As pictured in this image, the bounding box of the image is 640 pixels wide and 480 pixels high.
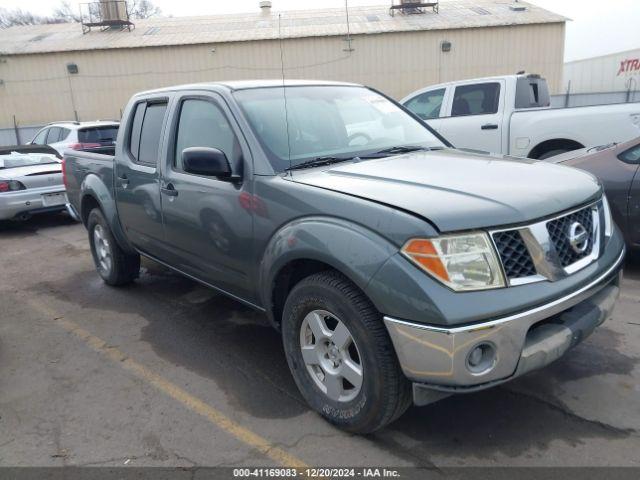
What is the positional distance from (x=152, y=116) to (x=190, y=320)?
174 cm

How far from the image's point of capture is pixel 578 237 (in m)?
2.68

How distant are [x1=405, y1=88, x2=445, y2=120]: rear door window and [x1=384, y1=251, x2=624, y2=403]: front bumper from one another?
21.5ft

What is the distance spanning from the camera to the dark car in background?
4.81m

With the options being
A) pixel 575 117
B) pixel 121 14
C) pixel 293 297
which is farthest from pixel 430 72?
pixel 293 297

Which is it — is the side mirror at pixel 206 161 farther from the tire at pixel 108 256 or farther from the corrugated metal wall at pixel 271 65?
the corrugated metal wall at pixel 271 65

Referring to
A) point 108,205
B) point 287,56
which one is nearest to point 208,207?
point 108,205

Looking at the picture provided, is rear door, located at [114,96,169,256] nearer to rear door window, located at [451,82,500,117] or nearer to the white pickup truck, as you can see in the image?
the white pickup truck

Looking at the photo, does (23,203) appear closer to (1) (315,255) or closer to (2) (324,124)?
(2) (324,124)

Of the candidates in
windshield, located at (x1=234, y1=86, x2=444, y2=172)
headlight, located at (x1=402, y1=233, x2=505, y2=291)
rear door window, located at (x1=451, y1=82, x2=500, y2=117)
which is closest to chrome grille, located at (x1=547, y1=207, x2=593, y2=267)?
headlight, located at (x1=402, y1=233, x2=505, y2=291)

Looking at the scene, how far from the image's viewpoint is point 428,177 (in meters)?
2.88

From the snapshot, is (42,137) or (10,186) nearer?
(10,186)

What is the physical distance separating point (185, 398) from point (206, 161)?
1.47 meters

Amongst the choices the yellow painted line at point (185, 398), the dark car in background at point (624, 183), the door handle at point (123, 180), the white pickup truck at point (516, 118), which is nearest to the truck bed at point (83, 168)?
the door handle at point (123, 180)

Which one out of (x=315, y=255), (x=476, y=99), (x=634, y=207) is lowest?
(x=634, y=207)
